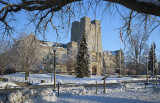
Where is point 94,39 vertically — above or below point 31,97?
above

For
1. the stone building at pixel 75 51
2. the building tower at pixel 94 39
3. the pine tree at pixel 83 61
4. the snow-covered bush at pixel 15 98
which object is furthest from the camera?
the building tower at pixel 94 39

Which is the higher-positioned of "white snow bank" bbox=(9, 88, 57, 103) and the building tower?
the building tower

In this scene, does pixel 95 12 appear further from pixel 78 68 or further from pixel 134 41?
pixel 78 68

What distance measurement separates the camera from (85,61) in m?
35.5

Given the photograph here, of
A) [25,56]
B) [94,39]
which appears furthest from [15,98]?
[94,39]

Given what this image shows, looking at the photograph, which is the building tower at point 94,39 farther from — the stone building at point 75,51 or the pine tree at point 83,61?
the pine tree at point 83,61

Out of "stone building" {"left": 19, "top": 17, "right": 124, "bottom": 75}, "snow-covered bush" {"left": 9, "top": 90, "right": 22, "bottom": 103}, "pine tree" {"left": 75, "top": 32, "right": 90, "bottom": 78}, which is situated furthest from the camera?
"stone building" {"left": 19, "top": 17, "right": 124, "bottom": 75}

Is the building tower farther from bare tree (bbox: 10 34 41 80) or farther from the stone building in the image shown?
bare tree (bbox: 10 34 41 80)

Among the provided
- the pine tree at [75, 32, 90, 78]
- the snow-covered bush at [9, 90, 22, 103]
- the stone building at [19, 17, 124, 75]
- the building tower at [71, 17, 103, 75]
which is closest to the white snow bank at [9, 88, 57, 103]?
the snow-covered bush at [9, 90, 22, 103]

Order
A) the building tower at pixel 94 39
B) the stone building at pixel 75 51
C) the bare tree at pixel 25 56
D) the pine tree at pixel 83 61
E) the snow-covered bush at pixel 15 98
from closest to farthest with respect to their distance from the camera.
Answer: the snow-covered bush at pixel 15 98 < the bare tree at pixel 25 56 < the pine tree at pixel 83 61 < the stone building at pixel 75 51 < the building tower at pixel 94 39

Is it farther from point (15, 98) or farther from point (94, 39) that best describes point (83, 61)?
point (94, 39)

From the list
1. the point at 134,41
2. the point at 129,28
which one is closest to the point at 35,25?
the point at 129,28

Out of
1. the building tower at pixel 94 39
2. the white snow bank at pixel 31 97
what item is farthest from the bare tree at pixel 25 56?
the building tower at pixel 94 39

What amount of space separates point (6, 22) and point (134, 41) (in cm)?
536
